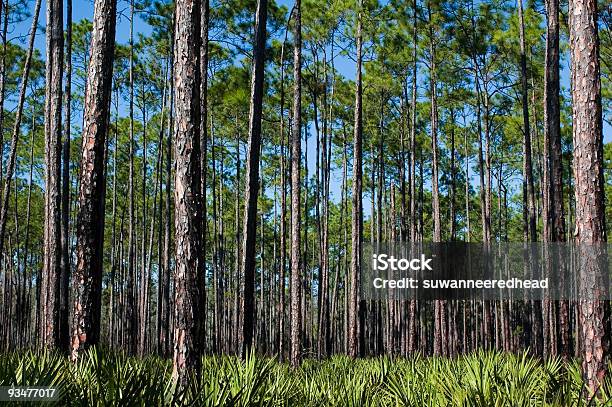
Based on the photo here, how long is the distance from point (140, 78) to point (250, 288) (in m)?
15.3

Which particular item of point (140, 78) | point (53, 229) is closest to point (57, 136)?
point (53, 229)

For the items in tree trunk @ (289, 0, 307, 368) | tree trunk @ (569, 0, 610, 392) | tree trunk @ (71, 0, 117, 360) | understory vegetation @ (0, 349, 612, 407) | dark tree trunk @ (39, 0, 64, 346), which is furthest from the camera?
tree trunk @ (289, 0, 307, 368)

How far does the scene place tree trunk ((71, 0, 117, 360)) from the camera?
7207mm

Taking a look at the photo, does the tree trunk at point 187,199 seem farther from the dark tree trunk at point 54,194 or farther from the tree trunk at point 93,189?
the dark tree trunk at point 54,194

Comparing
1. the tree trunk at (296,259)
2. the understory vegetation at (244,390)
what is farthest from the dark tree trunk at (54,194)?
the tree trunk at (296,259)

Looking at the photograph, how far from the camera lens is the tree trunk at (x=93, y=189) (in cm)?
721

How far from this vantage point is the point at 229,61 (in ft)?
70.0

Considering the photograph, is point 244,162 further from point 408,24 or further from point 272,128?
point 408,24

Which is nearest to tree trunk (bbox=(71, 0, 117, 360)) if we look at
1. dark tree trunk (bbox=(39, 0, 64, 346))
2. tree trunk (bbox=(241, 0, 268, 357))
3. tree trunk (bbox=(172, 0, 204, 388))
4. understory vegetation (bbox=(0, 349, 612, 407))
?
understory vegetation (bbox=(0, 349, 612, 407))

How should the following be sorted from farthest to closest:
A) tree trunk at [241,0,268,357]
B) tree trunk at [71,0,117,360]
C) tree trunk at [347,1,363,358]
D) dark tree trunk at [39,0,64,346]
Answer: tree trunk at [347,1,363,358]
tree trunk at [241,0,268,357]
dark tree trunk at [39,0,64,346]
tree trunk at [71,0,117,360]

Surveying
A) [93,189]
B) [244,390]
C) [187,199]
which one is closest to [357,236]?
[93,189]

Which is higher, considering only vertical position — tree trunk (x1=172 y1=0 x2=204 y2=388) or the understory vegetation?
tree trunk (x1=172 y1=0 x2=204 y2=388)

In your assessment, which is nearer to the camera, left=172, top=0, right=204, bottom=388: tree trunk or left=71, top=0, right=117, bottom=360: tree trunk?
left=172, top=0, right=204, bottom=388: tree trunk

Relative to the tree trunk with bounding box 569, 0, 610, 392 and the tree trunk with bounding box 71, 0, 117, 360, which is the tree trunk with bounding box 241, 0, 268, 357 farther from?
the tree trunk with bounding box 569, 0, 610, 392
